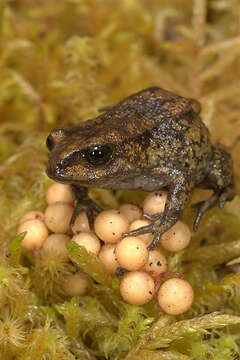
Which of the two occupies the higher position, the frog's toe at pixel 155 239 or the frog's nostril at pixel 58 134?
the frog's nostril at pixel 58 134

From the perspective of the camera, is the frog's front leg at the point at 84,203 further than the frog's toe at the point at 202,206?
No

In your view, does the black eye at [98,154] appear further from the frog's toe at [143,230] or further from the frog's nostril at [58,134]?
the frog's toe at [143,230]

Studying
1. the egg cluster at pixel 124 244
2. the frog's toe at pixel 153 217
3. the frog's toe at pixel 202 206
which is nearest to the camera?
the egg cluster at pixel 124 244

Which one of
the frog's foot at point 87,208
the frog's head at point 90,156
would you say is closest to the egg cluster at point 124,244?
the frog's foot at point 87,208

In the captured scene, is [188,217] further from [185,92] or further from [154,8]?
[154,8]

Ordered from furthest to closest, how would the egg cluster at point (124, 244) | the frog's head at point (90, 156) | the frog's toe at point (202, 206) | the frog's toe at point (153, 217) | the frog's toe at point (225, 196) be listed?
the frog's toe at point (225, 196) → the frog's toe at point (202, 206) → the frog's toe at point (153, 217) → the frog's head at point (90, 156) → the egg cluster at point (124, 244)

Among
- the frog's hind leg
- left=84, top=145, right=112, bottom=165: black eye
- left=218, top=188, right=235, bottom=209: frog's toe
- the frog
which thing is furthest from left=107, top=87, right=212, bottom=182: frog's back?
left=84, top=145, right=112, bottom=165: black eye
